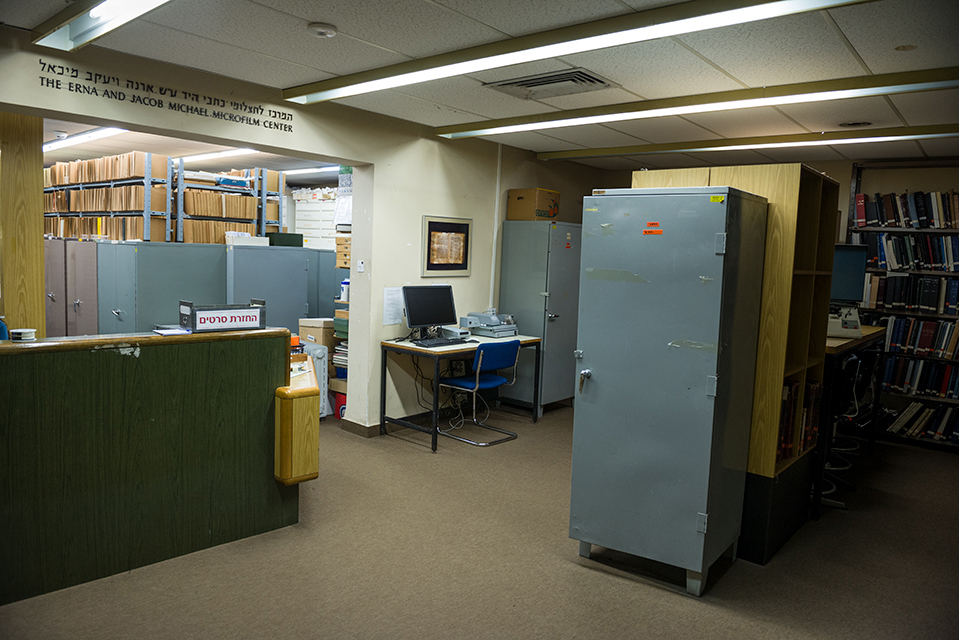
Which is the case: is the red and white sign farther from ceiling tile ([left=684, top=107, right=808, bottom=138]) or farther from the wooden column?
ceiling tile ([left=684, top=107, right=808, bottom=138])

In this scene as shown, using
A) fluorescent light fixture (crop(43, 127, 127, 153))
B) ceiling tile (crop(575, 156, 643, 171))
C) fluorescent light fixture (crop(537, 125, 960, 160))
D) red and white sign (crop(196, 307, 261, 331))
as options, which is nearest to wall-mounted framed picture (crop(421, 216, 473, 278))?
fluorescent light fixture (crop(537, 125, 960, 160))

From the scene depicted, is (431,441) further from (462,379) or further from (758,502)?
(758,502)

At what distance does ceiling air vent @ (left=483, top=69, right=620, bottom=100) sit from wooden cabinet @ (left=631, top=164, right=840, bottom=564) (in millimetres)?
695

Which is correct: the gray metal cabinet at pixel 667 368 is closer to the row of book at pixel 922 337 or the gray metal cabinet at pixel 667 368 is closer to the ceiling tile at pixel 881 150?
the ceiling tile at pixel 881 150

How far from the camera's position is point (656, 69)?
356 cm

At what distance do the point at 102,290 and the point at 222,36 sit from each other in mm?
3654

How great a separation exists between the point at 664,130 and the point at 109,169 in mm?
5290

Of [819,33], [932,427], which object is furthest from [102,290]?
[932,427]

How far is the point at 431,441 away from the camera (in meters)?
5.22

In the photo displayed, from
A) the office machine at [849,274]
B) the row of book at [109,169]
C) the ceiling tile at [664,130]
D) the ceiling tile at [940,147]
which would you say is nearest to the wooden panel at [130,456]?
the ceiling tile at [664,130]

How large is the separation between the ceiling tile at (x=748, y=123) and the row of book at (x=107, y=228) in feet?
15.2

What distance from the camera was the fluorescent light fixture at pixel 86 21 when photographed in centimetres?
282

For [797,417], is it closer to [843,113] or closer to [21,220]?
[843,113]

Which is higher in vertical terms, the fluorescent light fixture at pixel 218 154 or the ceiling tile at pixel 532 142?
the fluorescent light fixture at pixel 218 154
